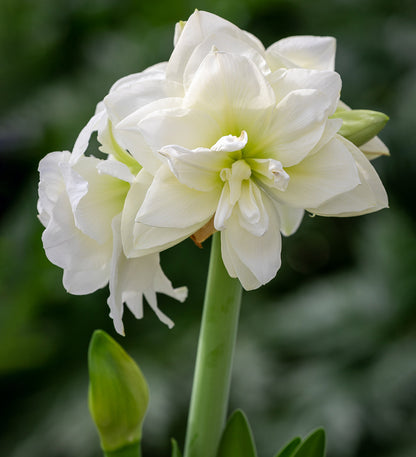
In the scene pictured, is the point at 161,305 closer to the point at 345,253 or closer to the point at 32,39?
the point at 345,253

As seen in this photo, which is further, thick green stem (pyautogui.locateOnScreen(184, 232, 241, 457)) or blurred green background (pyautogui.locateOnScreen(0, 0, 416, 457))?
blurred green background (pyautogui.locateOnScreen(0, 0, 416, 457))

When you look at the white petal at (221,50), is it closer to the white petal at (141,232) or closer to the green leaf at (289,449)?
the white petal at (141,232)

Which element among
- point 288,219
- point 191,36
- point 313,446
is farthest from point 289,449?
point 191,36

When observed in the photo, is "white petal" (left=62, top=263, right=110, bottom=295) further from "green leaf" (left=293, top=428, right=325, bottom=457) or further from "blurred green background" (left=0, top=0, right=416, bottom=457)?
"blurred green background" (left=0, top=0, right=416, bottom=457)

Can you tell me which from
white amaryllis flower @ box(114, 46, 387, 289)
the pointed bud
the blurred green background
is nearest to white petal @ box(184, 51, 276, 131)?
white amaryllis flower @ box(114, 46, 387, 289)

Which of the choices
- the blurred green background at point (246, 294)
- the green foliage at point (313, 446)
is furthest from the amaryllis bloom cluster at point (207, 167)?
the blurred green background at point (246, 294)

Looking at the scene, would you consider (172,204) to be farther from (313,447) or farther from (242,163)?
(313,447)

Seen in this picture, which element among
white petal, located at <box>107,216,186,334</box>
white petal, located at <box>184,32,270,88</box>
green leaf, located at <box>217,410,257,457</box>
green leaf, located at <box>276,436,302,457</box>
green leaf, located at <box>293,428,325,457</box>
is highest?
white petal, located at <box>184,32,270,88</box>
